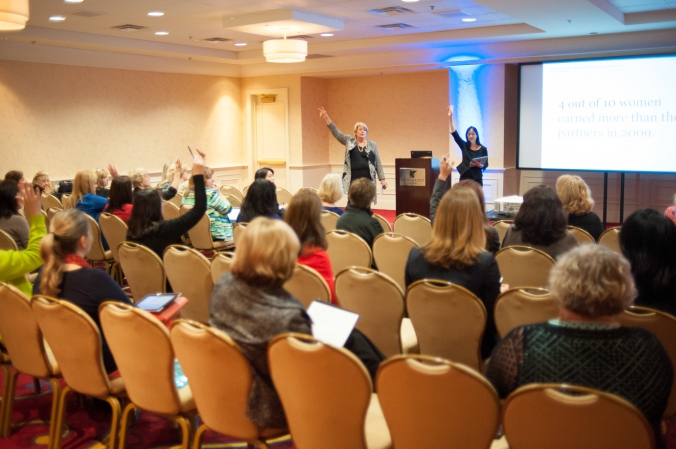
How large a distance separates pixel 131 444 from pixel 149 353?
3.23 feet

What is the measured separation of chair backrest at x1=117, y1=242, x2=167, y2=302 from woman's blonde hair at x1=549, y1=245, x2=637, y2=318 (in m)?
2.95

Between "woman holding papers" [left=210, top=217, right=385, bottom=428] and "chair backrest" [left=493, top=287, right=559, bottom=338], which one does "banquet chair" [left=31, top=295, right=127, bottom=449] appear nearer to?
"woman holding papers" [left=210, top=217, right=385, bottom=428]

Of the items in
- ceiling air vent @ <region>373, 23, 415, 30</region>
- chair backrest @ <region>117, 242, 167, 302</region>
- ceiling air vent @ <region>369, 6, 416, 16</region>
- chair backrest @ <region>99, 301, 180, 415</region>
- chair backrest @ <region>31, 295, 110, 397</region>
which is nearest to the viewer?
chair backrest @ <region>99, 301, 180, 415</region>

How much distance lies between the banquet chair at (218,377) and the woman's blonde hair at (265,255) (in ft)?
0.85

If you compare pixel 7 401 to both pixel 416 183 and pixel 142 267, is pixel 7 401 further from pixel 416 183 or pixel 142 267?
pixel 416 183

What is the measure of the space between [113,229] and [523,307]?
13.5 feet

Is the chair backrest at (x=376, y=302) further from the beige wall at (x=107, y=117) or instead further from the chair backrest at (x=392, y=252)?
the beige wall at (x=107, y=117)

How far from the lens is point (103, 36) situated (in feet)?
31.5

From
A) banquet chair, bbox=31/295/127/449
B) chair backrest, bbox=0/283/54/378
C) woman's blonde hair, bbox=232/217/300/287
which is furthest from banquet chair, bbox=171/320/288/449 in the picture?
chair backrest, bbox=0/283/54/378

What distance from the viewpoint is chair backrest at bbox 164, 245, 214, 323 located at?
4.04 meters

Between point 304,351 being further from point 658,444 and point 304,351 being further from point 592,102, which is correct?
point 592,102

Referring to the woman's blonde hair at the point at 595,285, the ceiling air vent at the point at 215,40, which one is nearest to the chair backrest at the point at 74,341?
the woman's blonde hair at the point at 595,285

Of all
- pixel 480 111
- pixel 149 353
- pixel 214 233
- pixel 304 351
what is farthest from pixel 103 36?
pixel 304 351

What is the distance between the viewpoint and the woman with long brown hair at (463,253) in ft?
10.2
